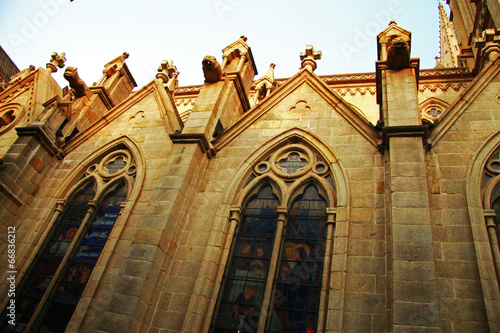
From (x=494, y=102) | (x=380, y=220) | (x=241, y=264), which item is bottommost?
(x=241, y=264)

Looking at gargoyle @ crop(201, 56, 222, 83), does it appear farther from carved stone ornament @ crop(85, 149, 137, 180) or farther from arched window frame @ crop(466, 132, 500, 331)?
arched window frame @ crop(466, 132, 500, 331)

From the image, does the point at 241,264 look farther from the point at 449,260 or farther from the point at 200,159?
the point at 449,260

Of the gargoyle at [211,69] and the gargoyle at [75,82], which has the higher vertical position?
the gargoyle at [75,82]

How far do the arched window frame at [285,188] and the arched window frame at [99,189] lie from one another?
239 centimetres

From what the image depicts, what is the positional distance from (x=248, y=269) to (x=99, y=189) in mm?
4477

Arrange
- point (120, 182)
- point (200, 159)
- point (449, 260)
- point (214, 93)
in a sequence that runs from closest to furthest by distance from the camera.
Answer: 1. point (449, 260)
2. point (200, 159)
3. point (120, 182)
4. point (214, 93)

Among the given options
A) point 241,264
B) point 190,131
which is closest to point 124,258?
point 241,264

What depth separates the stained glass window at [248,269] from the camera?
6.78 m

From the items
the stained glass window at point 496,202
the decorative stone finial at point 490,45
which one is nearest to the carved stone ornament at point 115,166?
the stained glass window at point 496,202

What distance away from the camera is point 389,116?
8125mm

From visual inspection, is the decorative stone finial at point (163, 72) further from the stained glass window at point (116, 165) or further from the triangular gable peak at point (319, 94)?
the triangular gable peak at point (319, 94)

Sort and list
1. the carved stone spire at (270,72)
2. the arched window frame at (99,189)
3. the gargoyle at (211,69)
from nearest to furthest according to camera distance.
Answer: the arched window frame at (99,189) → the gargoyle at (211,69) → the carved stone spire at (270,72)

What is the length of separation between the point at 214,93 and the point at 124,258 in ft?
16.0

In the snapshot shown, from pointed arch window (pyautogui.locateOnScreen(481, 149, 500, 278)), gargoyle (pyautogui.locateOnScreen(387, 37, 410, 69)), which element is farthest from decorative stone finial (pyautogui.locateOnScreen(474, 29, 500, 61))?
pointed arch window (pyautogui.locateOnScreen(481, 149, 500, 278))
